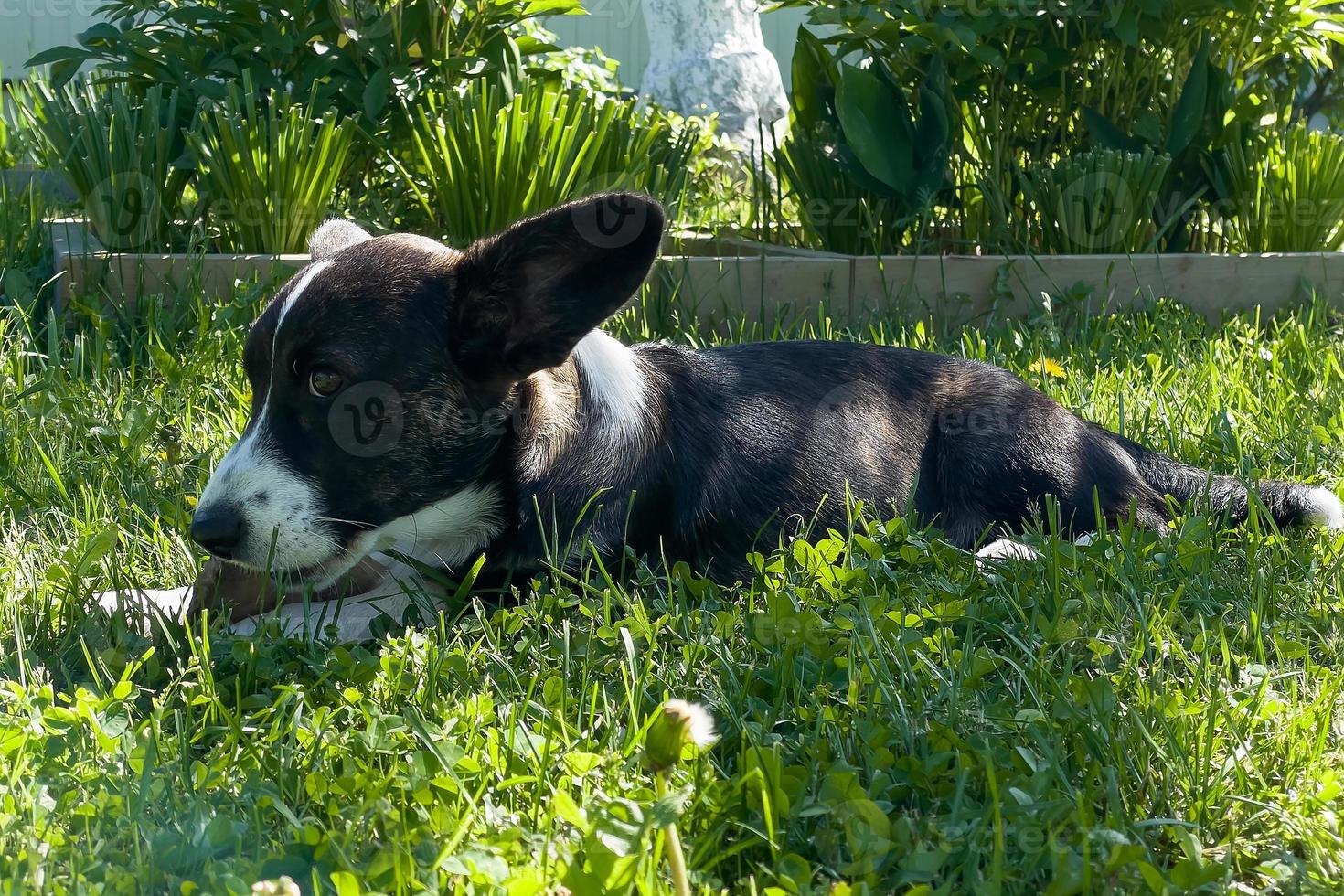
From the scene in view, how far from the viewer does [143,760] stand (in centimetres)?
159

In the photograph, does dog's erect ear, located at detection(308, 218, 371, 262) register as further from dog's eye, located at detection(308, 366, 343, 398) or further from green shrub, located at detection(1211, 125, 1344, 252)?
green shrub, located at detection(1211, 125, 1344, 252)

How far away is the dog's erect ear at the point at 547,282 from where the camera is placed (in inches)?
85.1

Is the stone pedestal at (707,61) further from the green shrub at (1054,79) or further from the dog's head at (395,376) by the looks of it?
the dog's head at (395,376)

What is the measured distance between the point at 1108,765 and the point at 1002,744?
0.47 feet

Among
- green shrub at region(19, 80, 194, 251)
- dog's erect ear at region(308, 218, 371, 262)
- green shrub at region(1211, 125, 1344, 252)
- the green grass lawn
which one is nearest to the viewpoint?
the green grass lawn

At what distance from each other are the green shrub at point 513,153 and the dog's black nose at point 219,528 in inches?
90.4

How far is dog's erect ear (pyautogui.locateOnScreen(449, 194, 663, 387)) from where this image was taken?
216 cm

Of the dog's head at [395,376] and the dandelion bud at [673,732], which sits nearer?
the dandelion bud at [673,732]

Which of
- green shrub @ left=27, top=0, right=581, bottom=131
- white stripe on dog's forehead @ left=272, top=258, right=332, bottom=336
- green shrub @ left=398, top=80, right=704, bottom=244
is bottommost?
white stripe on dog's forehead @ left=272, top=258, right=332, bottom=336

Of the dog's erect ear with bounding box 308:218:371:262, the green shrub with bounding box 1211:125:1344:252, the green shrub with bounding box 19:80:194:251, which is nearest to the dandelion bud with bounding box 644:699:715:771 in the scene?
the dog's erect ear with bounding box 308:218:371:262

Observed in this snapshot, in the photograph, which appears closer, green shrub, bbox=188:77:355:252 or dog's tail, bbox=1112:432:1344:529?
dog's tail, bbox=1112:432:1344:529

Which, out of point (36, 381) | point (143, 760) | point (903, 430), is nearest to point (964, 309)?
point (903, 430)

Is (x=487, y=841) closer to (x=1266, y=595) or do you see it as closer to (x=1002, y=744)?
(x=1002, y=744)

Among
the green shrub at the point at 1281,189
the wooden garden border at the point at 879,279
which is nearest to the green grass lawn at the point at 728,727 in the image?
the wooden garden border at the point at 879,279
